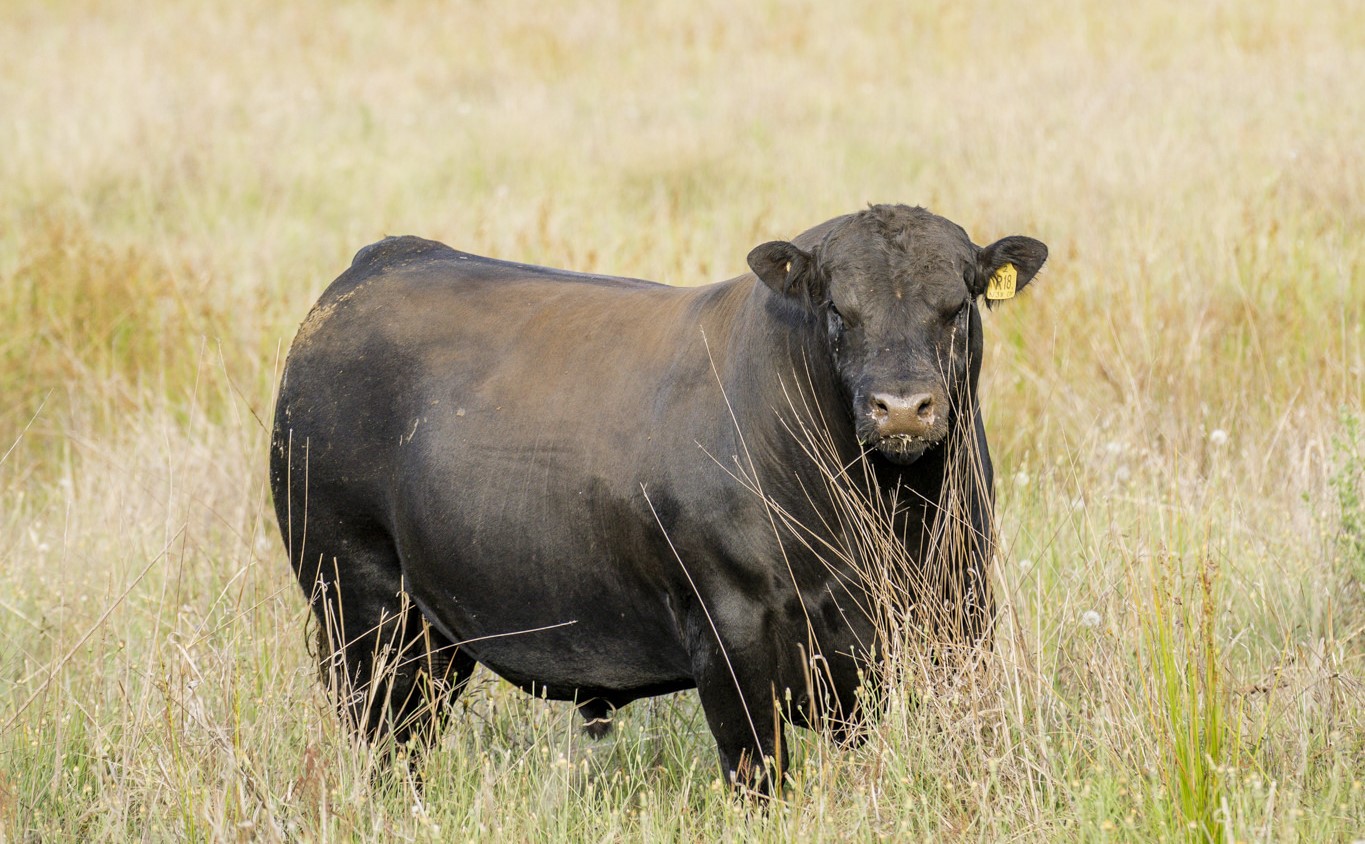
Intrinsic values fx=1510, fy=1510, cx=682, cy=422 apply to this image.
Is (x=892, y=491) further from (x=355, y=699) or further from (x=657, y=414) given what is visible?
(x=355, y=699)

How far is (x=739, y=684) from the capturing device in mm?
3584

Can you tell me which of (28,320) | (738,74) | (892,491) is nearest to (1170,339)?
(892,491)

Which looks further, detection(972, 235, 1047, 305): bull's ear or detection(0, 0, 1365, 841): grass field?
detection(972, 235, 1047, 305): bull's ear

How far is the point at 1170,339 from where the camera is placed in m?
6.64

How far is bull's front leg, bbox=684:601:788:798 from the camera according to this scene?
3.57 m

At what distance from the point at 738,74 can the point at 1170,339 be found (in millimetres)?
7899

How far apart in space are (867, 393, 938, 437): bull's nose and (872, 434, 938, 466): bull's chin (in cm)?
2

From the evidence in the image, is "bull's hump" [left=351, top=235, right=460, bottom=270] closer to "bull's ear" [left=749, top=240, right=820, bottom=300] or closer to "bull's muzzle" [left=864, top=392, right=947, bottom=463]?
"bull's ear" [left=749, top=240, right=820, bottom=300]

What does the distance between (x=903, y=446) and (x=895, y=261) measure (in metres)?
0.47

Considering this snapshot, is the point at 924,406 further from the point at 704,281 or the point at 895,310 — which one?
the point at 704,281

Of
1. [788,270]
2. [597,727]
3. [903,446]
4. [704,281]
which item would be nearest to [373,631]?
[597,727]

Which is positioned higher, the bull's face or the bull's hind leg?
the bull's face

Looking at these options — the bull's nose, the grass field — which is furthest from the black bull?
the grass field

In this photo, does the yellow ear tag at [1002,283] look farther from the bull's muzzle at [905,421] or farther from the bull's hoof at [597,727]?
the bull's hoof at [597,727]
